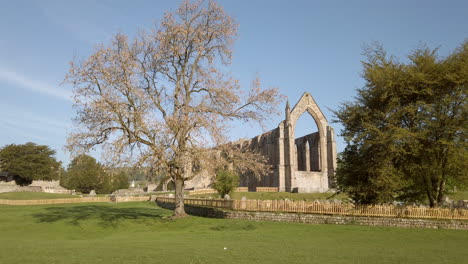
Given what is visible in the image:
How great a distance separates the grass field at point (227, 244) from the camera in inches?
387

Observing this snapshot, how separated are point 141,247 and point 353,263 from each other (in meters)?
6.78

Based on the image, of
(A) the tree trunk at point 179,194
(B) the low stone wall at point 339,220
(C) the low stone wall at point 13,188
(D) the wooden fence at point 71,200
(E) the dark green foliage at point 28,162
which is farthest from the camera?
(E) the dark green foliage at point 28,162

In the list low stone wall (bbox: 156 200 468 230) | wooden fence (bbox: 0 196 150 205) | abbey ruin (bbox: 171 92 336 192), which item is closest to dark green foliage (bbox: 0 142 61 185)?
wooden fence (bbox: 0 196 150 205)

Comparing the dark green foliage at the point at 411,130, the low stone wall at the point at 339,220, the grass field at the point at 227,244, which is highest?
the dark green foliage at the point at 411,130

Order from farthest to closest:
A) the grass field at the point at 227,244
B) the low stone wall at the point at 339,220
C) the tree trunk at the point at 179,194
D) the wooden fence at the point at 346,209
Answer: the tree trunk at the point at 179,194, the wooden fence at the point at 346,209, the low stone wall at the point at 339,220, the grass field at the point at 227,244

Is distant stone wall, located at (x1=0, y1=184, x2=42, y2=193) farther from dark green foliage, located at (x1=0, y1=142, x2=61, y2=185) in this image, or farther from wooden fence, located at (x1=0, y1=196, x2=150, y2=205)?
wooden fence, located at (x1=0, y1=196, x2=150, y2=205)

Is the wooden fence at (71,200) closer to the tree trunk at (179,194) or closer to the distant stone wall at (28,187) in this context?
the tree trunk at (179,194)

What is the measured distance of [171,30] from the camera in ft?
71.4

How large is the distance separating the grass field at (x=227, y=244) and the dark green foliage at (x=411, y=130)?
166 inches

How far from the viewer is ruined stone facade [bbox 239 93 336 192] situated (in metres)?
52.3

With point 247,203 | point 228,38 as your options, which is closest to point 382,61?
point 228,38

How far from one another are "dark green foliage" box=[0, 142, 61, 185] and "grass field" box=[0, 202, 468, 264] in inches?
2232

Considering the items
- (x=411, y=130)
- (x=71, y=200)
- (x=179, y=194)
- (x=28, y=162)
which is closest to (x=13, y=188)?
(x=28, y=162)

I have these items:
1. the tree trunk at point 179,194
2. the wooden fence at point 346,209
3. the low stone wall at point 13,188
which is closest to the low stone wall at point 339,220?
the wooden fence at point 346,209
